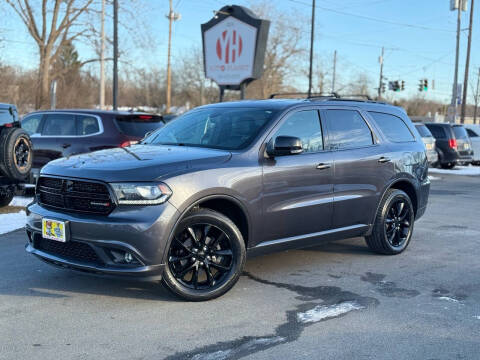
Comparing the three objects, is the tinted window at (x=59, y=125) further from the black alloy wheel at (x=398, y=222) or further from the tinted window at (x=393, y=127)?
the black alloy wheel at (x=398, y=222)

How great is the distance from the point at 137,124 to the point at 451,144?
14.5 metres

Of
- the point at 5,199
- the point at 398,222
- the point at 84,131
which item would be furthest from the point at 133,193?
the point at 84,131

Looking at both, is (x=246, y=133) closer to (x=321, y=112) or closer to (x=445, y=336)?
(x=321, y=112)

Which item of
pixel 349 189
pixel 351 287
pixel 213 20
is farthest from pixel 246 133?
pixel 213 20

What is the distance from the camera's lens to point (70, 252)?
4.54m

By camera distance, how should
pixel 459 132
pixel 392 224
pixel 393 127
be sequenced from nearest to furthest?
1. pixel 392 224
2. pixel 393 127
3. pixel 459 132

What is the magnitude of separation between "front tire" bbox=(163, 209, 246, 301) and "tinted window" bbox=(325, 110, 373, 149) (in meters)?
1.72

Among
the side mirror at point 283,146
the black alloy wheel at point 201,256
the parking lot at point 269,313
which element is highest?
the side mirror at point 283,146

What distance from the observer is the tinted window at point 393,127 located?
21.6ft

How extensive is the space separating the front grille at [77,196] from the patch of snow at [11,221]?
3087mm

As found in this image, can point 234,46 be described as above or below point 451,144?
above

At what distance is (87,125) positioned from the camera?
33.6ft

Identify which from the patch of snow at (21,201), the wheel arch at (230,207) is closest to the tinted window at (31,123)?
the patch of snow at (21,201)

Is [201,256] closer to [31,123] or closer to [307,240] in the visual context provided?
[307,240]
